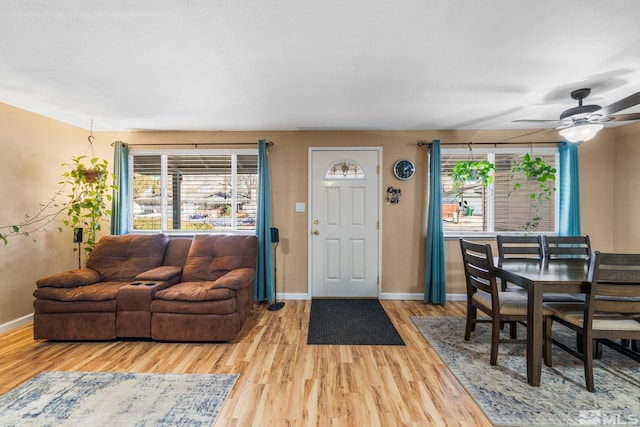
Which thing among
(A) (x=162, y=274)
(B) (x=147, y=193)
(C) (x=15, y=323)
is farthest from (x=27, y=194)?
(A) (x=162, y=274)

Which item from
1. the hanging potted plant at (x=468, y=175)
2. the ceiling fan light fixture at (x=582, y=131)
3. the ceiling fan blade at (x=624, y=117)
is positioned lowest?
the hanging potted plant at (x=468, y=175)

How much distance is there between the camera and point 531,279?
79.8 inches

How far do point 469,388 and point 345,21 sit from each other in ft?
8.53

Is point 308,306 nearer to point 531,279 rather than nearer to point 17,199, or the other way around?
point 531,279

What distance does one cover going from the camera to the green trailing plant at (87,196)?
3.40 metres

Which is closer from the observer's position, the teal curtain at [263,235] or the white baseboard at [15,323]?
the white baseboard at [15,323]

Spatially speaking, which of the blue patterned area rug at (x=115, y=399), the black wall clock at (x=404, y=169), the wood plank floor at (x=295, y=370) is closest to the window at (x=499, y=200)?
the black wall clock at (x=404, y=169)

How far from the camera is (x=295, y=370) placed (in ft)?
7.39

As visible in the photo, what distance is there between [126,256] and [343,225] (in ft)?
9.13

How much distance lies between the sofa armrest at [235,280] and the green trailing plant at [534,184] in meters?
3.78

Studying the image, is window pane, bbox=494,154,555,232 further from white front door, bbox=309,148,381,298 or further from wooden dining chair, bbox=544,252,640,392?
wooden dining chair, bbox=544,252,640,392

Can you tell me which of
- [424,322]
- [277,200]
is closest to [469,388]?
[424,322]

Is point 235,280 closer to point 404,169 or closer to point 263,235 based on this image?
point 263,235

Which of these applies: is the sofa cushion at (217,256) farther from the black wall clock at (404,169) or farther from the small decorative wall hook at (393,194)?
the black wall clock at (404,169)
